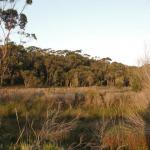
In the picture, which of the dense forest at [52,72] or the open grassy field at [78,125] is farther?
the dense forest at [52,72]

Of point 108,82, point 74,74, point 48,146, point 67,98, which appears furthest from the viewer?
point 108,82

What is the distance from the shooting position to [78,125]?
49.2 ft

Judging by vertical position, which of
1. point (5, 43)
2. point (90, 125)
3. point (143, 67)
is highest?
point (5, 43)

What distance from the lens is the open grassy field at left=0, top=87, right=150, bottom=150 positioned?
7.00 m

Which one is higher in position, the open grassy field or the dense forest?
the dense forest

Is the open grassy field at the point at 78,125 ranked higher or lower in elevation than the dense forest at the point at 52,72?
lower

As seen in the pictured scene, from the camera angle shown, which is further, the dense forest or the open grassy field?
the dense forest

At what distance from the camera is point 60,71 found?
52906 millimetres

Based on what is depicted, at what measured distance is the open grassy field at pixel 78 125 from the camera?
7.00 metres

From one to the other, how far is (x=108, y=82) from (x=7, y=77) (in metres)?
15.0

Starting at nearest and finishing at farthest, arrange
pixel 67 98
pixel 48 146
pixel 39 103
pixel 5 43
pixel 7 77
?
pixel 48 146 < pixel 39 103 < pixel 67 98 < pixel 5 43 < pixel 7 77

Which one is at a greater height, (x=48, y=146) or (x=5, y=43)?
(x=5, y=43)

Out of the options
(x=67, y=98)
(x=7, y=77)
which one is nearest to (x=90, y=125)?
(x=67, y=98)

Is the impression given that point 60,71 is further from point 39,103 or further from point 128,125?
point 128,125
